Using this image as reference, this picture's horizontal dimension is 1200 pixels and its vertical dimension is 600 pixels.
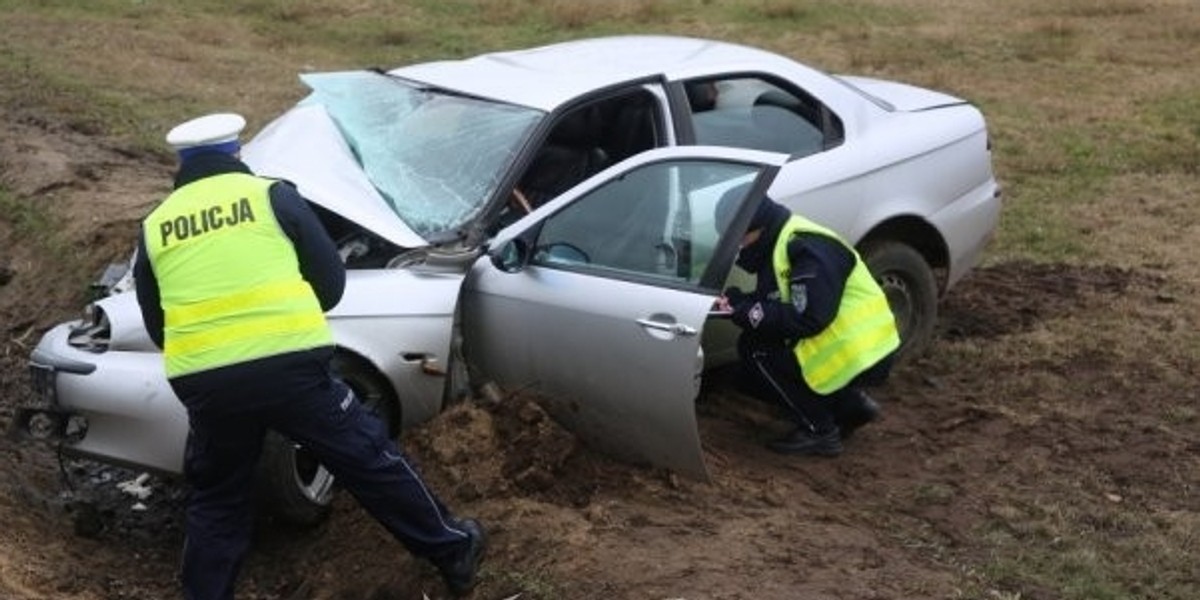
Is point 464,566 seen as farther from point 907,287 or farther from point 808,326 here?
point 907,287

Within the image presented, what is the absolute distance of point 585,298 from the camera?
17.2ft

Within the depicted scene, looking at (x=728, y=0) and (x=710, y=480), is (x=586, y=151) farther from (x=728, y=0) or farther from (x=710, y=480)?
(x=728, y=0)

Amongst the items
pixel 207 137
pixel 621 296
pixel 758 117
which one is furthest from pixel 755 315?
pixel 207 137

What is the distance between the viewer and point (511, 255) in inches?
212

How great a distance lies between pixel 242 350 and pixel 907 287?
3568 millimetres

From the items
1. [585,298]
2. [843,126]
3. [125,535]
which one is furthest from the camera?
[843,126]

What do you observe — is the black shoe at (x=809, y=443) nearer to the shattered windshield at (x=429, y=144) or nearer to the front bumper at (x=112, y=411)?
the shattered windshield at (x=429, y=144)

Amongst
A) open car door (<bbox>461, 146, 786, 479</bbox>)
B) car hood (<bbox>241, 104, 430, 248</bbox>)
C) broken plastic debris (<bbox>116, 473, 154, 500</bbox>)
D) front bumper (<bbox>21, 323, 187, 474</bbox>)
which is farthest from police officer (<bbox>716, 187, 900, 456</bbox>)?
broken plastic debris (<bbox>116, 473, 154, 500</bbox>)

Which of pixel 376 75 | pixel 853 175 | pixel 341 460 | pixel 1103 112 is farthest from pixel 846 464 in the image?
pixel 1103 112

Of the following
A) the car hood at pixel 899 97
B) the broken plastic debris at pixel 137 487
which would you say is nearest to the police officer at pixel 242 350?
the broken plastic debris at pixel 137 487

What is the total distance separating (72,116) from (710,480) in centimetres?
825

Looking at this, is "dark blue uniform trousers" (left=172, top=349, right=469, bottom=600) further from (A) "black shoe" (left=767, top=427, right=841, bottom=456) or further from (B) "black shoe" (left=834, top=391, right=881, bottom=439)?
(B) "black shoe" (left=834, top=391, right=881, bottom=439)

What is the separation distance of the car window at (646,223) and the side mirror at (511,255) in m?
0.05

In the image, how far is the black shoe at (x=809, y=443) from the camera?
5973mm
